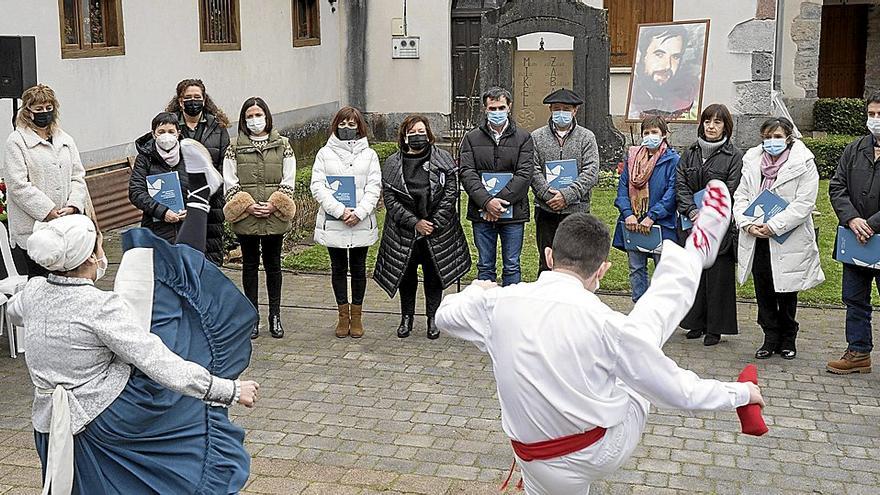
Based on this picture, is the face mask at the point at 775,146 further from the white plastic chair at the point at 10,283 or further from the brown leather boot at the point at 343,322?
the white plastic chair at the point at 10,283

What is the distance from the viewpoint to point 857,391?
7.88 meters

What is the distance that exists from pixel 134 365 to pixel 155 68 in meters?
11.5

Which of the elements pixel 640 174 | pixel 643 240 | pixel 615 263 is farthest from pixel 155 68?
pixel 643 240

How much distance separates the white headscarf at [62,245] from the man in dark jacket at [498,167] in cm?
507

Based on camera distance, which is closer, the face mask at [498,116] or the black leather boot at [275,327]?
the face mask at [498,116]

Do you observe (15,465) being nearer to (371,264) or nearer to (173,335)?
(173,335)

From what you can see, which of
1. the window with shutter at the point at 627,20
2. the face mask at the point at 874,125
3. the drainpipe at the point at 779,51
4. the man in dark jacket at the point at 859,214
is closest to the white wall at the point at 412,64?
the window with shutter at the point at 627,20

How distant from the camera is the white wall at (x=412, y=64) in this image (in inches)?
879

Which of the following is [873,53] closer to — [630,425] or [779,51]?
[779,51]

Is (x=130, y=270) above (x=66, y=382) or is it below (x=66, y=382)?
above

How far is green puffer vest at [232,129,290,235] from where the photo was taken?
9.04 meters

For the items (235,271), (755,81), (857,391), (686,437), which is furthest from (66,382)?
(755,81)

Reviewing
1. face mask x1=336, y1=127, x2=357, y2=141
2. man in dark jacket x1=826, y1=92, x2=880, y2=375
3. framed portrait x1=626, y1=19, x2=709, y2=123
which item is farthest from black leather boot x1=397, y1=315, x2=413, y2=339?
framed portrait x1=626, y1=19, x2=709, y2=123

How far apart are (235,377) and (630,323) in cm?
191
